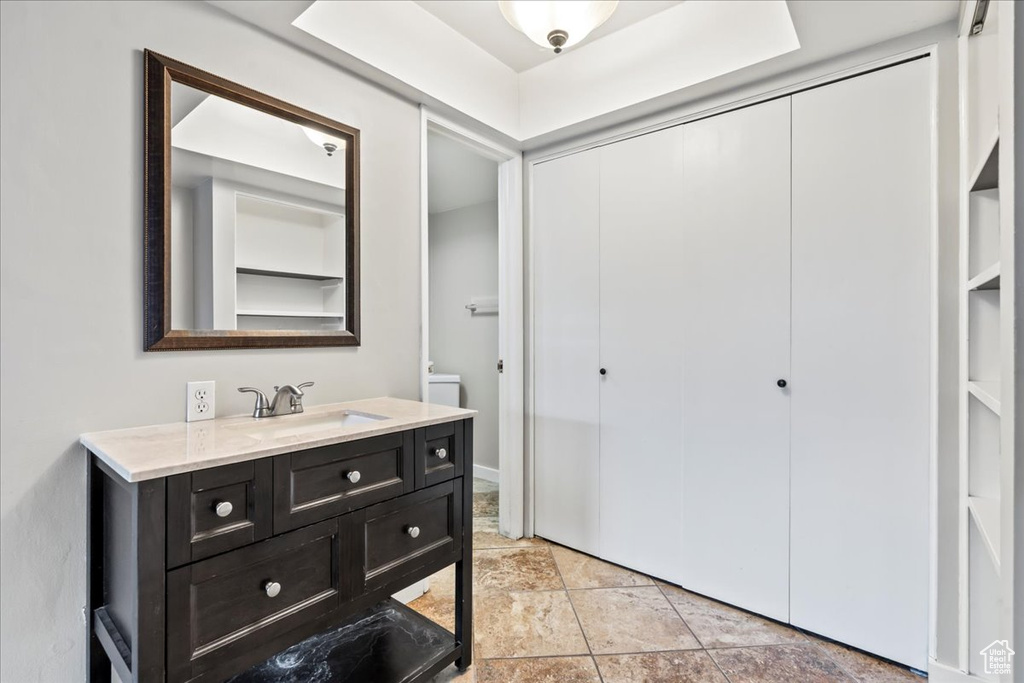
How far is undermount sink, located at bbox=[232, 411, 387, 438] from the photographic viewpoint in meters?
1.43

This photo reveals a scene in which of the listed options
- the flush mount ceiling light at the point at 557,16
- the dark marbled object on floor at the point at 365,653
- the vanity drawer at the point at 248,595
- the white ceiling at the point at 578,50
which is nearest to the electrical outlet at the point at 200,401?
the vanity drawer at the point at 248,595

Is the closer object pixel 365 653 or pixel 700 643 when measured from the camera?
pixel 365 653

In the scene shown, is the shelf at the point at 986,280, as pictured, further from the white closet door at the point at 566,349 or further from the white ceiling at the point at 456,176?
the white ceiling at the point at 456,176

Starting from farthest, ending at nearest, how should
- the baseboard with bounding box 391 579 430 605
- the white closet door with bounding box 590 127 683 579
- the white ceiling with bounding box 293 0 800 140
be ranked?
the white closet door with bounding box 590 127 683 579, the baseboard with bounding box 391 579 430 605, the white ceiling with bounding box 293 0 800 140

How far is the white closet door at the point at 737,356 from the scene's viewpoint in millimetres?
1895

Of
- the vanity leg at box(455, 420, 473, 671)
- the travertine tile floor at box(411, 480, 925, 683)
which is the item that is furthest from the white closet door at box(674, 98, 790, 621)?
the vanity leg at box(455, 420, 473, 671)

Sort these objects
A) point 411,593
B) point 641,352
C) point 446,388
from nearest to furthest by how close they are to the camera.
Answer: point 411,593, point 641,352, point 446,388

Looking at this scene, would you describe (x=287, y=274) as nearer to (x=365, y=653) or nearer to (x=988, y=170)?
(x=365, y=653)

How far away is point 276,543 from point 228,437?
0.32 meters

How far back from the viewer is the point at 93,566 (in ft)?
4.08

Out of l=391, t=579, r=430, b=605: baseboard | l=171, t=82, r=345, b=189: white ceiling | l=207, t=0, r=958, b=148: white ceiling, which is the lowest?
l=391, t=579, r=430, b=605: baseboard

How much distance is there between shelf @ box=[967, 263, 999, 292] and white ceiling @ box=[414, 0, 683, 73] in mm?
1525

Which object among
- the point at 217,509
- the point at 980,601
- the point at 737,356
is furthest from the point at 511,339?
the point at 980,601

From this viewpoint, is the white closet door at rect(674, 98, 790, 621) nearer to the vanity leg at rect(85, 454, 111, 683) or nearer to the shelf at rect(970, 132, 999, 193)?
the shelf at rect(970, 132, 999, 193)
